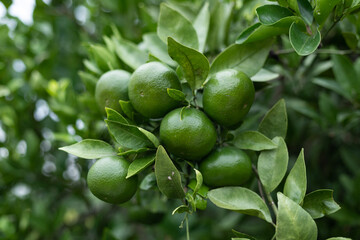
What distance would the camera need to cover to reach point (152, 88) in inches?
42.7

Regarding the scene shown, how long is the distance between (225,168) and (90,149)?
0.48 meters

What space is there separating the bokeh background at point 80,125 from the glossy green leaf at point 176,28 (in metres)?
0.55

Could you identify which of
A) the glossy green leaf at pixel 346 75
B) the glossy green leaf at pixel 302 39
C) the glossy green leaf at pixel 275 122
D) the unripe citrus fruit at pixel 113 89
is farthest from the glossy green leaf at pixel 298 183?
the glossy green leaf at pixel 346 75

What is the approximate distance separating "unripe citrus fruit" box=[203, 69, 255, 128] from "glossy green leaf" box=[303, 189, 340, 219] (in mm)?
350

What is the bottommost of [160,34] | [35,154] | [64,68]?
[35,154]

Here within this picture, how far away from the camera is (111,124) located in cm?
109

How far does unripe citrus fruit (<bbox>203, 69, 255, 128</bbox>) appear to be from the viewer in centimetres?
107

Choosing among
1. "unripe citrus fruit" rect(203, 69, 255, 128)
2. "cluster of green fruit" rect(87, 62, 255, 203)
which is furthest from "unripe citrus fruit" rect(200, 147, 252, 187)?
"unripe citrus fruit" rect(203, 69, 255, 128)

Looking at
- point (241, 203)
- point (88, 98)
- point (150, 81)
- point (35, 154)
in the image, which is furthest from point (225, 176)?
point (35, 154)

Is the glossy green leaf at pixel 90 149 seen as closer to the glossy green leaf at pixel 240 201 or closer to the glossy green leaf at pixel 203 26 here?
the glossy green leaf at pixel 240 201

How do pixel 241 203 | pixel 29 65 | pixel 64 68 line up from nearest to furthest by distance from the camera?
1. pixel 241 203
2. pixel 29 65
3. pixel 64 68

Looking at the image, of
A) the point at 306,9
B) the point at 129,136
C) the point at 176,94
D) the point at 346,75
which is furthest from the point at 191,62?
the point at 346,75

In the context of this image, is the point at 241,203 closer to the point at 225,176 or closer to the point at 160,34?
the point at 225,176

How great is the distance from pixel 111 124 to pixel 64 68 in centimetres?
176
